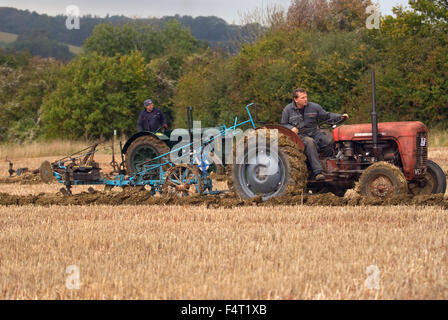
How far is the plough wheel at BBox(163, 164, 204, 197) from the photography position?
990 cm

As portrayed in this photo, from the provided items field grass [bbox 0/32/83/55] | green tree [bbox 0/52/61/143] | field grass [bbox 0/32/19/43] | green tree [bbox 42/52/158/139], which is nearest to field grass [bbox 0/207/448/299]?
green tree [bbox 42/52/158/139]

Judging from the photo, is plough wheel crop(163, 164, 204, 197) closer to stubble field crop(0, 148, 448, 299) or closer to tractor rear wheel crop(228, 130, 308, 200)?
tractor rear wheel crop(228, 130, 308, 200)

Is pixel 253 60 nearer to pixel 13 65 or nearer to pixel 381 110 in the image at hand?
pixel 381 110

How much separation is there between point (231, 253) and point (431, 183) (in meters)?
4.61

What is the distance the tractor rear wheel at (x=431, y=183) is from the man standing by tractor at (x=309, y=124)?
1.35 m

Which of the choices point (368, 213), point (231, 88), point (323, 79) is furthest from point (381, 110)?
point (368, 213)

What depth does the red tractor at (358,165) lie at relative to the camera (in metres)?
8.55

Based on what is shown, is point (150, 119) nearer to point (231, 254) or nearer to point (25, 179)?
point (25, 179)

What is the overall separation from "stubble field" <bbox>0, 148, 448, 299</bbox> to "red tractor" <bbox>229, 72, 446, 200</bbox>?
594 millimetres

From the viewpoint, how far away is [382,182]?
8492mm

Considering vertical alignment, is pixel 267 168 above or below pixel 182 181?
above

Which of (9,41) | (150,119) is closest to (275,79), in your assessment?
(150,119)

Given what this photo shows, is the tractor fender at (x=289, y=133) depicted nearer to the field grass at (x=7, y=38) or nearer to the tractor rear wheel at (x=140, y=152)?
the tractor rear wheel at (x=140, y=152)

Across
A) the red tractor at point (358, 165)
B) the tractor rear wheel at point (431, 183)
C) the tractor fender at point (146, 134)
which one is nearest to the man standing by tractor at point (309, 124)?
the red tractor at point (358, 165)
